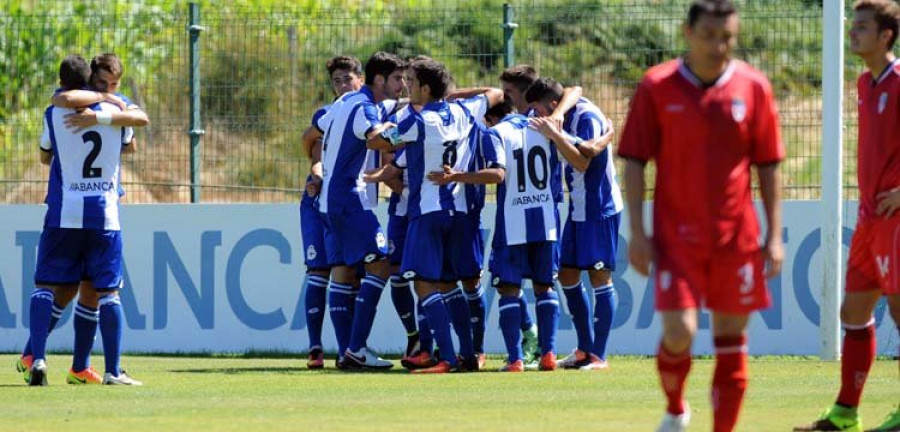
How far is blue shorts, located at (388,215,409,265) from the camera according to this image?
1343 cm

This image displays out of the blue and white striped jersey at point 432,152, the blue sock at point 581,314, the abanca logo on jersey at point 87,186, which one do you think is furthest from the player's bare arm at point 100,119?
the blue sock at point 581,314

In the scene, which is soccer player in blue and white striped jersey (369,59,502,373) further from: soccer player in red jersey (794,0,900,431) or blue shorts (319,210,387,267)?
soccer player in red jersey (794,0,900,431)

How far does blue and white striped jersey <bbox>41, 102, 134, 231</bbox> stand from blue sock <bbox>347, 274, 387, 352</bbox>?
238 centimetres

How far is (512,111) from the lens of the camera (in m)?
13.4

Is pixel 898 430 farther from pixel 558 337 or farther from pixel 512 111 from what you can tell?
pixel 558 337

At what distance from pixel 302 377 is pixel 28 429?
3746mm

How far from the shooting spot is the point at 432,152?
12.3m

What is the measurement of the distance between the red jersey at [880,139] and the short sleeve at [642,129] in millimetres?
1795

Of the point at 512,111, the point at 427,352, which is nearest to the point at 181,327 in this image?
the point at 427,352

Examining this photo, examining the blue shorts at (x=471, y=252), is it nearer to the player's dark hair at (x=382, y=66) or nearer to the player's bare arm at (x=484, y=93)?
the player's bare arm at (x=484, y=93)

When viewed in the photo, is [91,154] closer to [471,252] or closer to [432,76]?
[432,76]

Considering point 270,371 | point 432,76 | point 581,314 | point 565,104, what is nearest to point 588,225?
point 581,314

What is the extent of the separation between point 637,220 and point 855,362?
2035 millimetres

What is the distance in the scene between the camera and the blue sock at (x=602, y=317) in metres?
13.1
